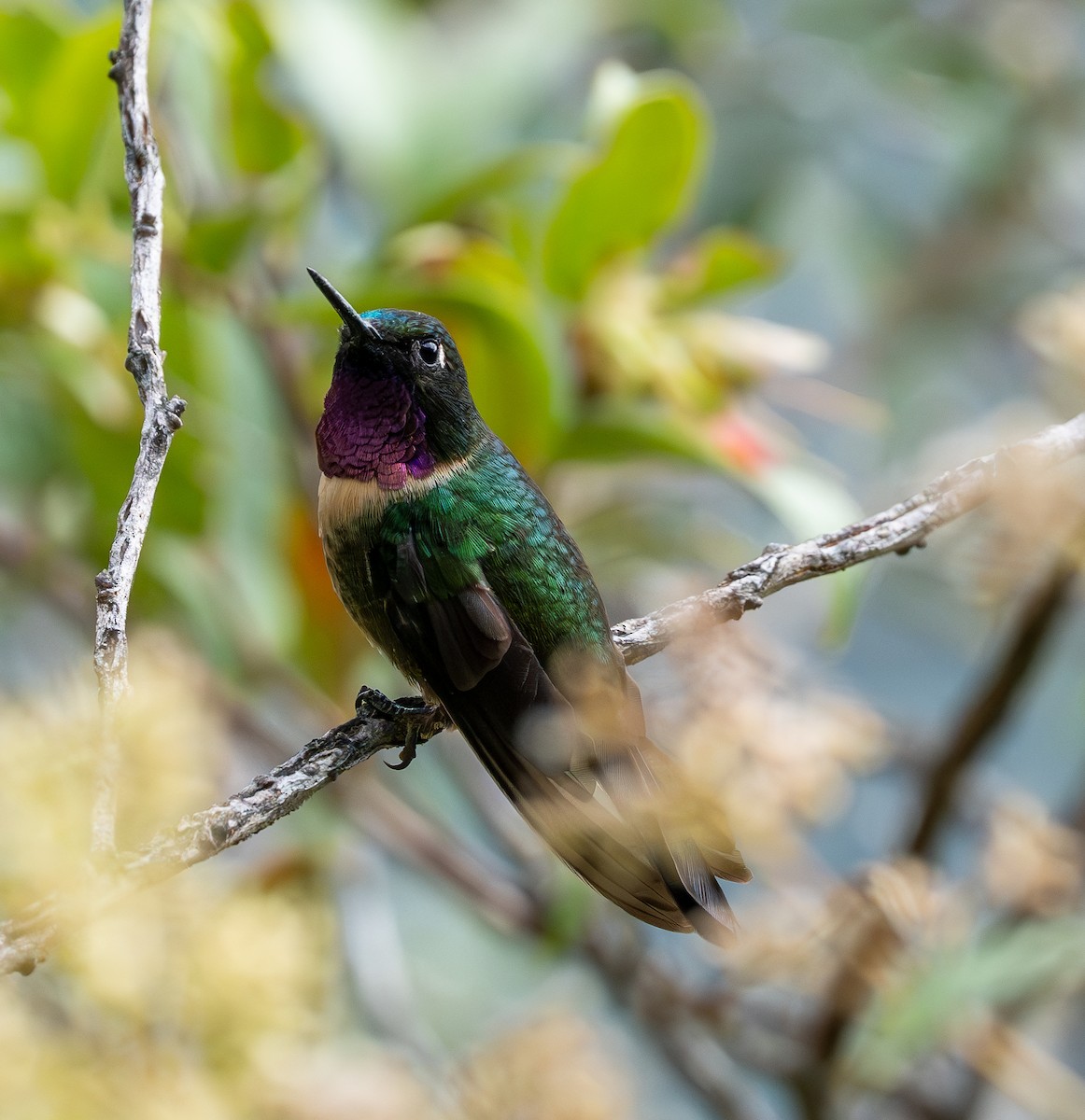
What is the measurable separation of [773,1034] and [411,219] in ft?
4.27

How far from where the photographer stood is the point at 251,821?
104 centimetres

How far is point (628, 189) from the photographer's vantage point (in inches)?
75.1

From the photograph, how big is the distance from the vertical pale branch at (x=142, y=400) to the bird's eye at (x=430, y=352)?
57cm

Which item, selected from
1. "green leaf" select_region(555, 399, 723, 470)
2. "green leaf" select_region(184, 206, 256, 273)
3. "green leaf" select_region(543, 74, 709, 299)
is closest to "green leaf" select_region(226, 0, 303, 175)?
"green leaf" select_region(184, 206, 256, 273)

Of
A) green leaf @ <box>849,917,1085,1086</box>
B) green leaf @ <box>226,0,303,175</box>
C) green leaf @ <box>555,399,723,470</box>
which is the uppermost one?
green leaf @ <box>226,0,303,175</box>

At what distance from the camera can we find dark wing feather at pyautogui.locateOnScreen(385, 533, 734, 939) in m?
1.27

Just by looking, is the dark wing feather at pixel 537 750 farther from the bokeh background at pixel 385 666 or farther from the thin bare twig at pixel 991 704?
the thin bare twig at pixel 991 704

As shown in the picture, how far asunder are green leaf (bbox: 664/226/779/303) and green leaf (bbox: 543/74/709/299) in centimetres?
8

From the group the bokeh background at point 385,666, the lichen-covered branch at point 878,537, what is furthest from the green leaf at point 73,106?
the lichen-covered branch at point 878,537

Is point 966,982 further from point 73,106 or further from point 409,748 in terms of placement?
point 73,106

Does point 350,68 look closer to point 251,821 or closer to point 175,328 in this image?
point 175,328

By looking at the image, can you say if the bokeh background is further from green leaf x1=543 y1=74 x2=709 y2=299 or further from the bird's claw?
the bird's claw

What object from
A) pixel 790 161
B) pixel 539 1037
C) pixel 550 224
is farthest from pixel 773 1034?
pixel 790 161

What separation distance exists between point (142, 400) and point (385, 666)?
1369 millimetres
